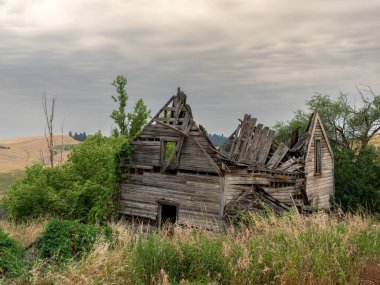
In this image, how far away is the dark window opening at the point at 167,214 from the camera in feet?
71.4

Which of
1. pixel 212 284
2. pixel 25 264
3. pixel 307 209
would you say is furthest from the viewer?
pixel 307 209

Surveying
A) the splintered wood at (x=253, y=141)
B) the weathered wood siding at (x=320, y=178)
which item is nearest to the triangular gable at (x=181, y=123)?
the splintered wood at (x=253, y=141)

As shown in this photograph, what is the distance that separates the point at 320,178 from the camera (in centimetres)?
2848

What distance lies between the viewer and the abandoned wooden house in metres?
19.5

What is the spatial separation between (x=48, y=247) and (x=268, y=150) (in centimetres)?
1709

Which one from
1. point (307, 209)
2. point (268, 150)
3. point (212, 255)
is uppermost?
point (268, 150)

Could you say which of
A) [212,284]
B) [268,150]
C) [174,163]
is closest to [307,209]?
[268,150]

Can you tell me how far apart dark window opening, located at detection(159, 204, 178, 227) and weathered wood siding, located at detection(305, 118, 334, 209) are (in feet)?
28.7

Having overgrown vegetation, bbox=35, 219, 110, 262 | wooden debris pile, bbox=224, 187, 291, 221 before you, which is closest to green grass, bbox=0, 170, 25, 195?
wooden debris pile, bbox=224, 187, 291, 221

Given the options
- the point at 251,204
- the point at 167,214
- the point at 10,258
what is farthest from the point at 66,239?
the point at 167,214

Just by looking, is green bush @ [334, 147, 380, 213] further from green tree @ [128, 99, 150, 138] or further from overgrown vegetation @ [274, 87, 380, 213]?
green tree @ [128, 99, 150, 138]

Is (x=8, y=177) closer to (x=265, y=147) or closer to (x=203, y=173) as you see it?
(x=265, y=147)

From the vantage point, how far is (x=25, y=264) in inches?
334

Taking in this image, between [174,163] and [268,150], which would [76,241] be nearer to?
[174,163]
